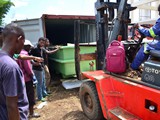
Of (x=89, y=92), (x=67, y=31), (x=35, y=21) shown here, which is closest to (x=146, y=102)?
(x=89, y=92)

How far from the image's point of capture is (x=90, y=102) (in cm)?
422

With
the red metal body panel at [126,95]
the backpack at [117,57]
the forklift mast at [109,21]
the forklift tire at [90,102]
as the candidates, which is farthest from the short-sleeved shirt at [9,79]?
the forklift mast at [109,21]

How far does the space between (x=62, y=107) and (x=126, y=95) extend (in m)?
2.32

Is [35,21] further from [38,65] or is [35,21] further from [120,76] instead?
[120,76]

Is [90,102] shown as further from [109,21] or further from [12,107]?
[12,107]

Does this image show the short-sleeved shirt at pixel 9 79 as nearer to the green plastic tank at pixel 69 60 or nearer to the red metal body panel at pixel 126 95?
the red metal body panel at pixel 126 95

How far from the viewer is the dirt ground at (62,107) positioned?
Answer: 15.0 ft

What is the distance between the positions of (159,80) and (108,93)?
105 cm

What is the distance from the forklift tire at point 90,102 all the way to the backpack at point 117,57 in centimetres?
76

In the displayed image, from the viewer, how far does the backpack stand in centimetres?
331

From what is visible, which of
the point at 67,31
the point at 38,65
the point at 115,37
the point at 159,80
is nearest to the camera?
the point at 159,80

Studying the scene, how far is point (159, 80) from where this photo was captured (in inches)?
104

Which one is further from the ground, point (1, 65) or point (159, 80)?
point (1, 65)

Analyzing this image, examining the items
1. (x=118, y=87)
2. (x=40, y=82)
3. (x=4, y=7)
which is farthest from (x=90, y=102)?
(x=4, y=7)
